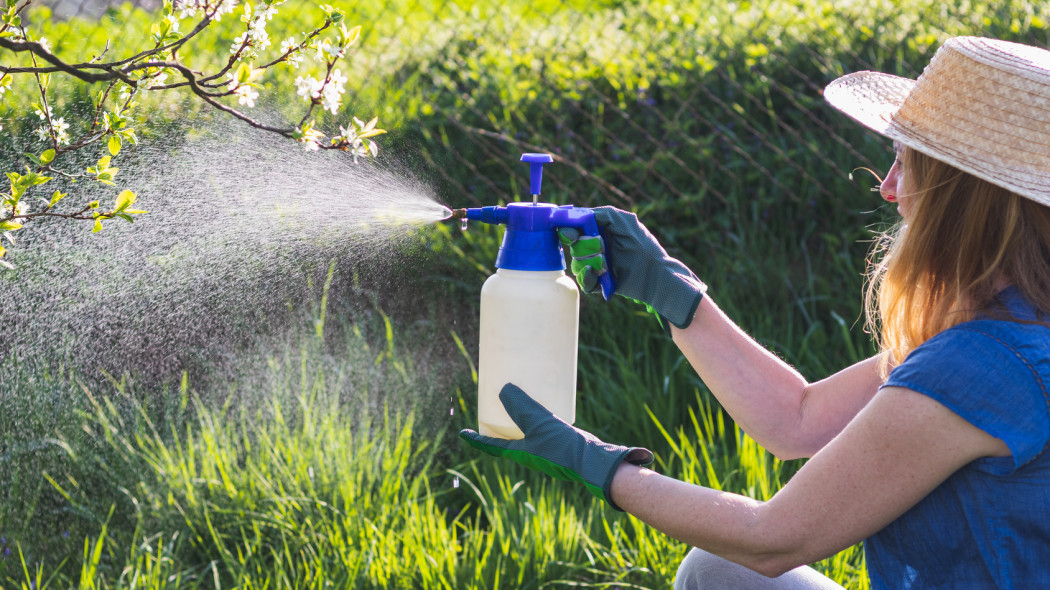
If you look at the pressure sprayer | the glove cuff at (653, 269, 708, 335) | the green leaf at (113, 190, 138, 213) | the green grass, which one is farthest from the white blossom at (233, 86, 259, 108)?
the green grass

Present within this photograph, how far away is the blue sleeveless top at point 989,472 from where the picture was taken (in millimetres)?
1331

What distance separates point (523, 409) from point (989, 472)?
74cm

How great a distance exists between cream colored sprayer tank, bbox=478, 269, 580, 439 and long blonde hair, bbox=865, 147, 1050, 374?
0.57m

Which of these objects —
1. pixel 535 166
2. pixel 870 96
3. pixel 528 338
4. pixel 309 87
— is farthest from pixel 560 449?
pixel 870 96

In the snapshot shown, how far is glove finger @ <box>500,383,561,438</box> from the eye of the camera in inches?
65.7

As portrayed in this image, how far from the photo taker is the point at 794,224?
3832mm

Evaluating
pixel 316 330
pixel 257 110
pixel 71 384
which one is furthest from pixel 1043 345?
pixel 257 110

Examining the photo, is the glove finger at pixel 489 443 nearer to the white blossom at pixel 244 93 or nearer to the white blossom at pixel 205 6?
the white blossom at pixel 244 93

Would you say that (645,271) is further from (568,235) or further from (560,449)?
(560,449)

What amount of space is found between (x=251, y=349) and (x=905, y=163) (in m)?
2.32

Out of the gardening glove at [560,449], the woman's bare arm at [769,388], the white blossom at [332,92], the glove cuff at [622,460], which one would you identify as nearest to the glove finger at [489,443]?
the gardening glove at [560,449]

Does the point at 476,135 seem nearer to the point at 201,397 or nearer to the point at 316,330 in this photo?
the point at 316,330

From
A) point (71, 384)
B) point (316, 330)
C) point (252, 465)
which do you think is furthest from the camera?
point (316, 330)

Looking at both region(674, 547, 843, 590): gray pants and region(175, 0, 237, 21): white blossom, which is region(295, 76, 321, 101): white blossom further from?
region(674, 547, 843, 590): gray pants
